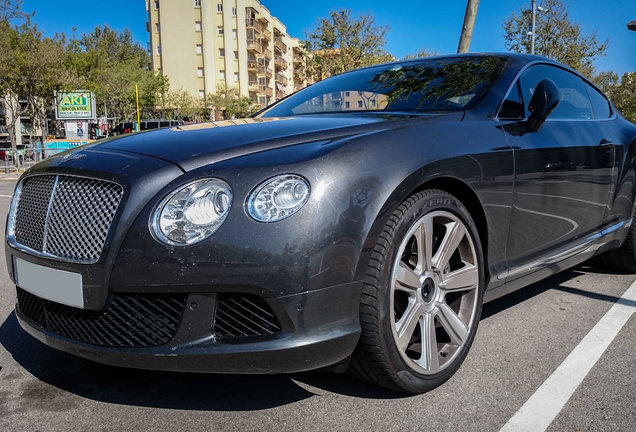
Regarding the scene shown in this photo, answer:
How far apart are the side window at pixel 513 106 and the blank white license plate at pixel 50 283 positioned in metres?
2.10

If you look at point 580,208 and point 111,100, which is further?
point 111,100

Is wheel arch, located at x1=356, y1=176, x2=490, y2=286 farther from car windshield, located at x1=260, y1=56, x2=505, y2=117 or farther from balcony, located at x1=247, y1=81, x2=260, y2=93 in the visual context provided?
balcony, located at x1=247, y1=81, x2=260, y2=93

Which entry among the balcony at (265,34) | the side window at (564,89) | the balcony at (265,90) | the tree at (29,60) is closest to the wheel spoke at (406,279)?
the side window at (564,89)

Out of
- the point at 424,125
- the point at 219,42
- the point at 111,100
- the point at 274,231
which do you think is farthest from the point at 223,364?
the point at 219,42

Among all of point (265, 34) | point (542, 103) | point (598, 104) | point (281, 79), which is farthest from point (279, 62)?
point (542, 103)

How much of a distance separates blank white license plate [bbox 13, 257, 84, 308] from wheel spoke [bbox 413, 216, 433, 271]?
1279mm

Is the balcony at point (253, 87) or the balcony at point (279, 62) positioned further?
the balcony at point (279, 62)

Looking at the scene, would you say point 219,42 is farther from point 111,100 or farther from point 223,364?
point 223,364

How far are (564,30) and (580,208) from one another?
93.4 ft

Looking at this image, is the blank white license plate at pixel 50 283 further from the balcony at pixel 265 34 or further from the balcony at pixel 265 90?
the balcony at pixel 265 34

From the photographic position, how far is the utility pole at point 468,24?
10.2m

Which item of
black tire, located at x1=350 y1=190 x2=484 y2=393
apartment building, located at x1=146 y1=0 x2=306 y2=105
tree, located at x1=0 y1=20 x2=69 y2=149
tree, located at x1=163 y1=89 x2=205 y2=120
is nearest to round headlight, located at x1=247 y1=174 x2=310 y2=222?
black tire, located at x1=350 y1=190 x2=484 y2=393

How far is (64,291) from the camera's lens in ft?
6.98

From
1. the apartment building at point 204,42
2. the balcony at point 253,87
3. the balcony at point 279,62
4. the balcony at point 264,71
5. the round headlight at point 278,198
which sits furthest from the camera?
the balcony at point 279,62
